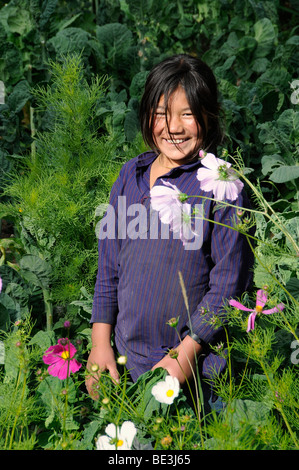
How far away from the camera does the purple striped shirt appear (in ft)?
5.10

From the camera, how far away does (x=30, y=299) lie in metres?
2.16

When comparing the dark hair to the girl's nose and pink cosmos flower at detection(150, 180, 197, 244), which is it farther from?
pink cosmos flower at detection(150, 180, 197, 244)

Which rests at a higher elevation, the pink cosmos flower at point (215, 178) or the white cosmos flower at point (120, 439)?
the pink cosmos flower at point (215, 178)

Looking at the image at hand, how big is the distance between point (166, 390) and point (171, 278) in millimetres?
439

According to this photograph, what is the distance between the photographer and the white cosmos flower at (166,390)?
3.96 feet

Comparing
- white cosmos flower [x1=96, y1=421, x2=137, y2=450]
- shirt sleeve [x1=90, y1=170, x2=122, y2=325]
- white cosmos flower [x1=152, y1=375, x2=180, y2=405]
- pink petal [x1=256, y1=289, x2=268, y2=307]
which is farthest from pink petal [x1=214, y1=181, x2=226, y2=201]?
shirt sleeve [x1=90, y1=170, x2=122, y2=325]

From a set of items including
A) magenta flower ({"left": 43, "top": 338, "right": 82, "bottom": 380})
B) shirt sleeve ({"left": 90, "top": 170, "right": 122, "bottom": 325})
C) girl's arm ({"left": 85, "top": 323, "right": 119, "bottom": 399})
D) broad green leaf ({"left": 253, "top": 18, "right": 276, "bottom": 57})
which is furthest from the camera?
broad green leaf ({"left": 253, "top": 18, "right": 276, "bottom": 57})

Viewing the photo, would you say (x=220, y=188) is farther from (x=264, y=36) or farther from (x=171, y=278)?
(x=264, y=36)

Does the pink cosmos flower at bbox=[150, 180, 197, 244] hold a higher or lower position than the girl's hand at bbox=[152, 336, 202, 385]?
higher

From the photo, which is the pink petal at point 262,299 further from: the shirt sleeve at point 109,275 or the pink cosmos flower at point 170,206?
the shirt sleeve at point 109,275

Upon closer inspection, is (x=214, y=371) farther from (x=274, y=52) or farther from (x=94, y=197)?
(x=274, y=52)

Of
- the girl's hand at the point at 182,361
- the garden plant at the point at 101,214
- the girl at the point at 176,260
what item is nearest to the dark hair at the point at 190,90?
the girl at the point at 176,260

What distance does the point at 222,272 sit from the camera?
156cm
